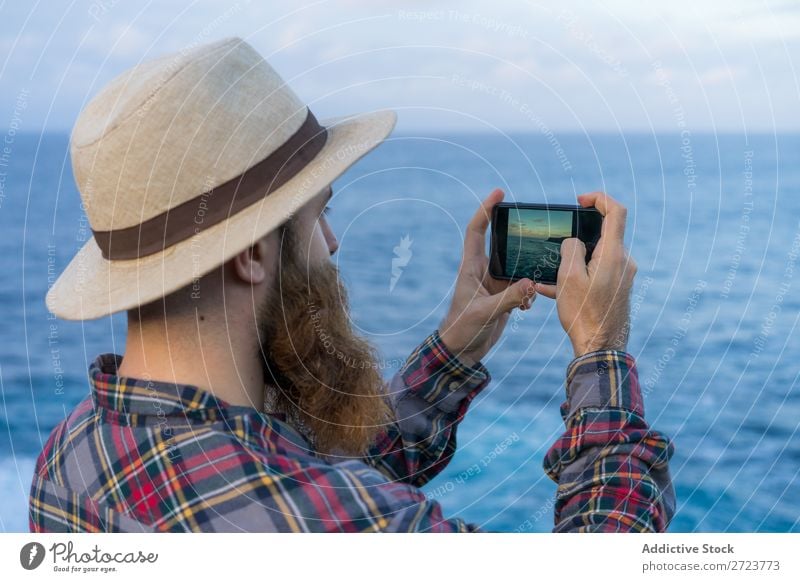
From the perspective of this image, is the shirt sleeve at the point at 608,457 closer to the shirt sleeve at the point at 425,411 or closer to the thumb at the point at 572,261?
the thumb at the point at 572,261

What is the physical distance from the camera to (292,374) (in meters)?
1.41

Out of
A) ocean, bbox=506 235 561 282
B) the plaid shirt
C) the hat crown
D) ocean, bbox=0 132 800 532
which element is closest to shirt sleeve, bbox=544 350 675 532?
the plaid shirt

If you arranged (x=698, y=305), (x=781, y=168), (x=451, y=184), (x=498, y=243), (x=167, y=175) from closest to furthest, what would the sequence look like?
(x=167, y=175) < (x=498, y=243) < (x=698, y=305) < (x=451, y=184) < (x=781, y=168)

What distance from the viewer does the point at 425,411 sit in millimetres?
1574

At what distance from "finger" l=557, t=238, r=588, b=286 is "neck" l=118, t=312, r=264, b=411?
45cm

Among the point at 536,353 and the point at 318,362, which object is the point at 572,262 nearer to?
the point at 318,362

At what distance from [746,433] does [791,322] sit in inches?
92.5

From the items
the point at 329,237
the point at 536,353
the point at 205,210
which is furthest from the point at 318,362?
the point at 536,353

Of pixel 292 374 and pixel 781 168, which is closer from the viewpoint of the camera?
pixel 292 374

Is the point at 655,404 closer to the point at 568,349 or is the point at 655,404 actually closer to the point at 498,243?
the point at 568,349

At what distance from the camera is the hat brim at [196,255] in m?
1.24

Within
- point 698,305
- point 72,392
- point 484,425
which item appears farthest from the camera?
point 698,305

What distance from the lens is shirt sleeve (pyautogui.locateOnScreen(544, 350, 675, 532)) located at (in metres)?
1.20

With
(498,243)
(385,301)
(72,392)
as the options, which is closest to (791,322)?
(385,301)
